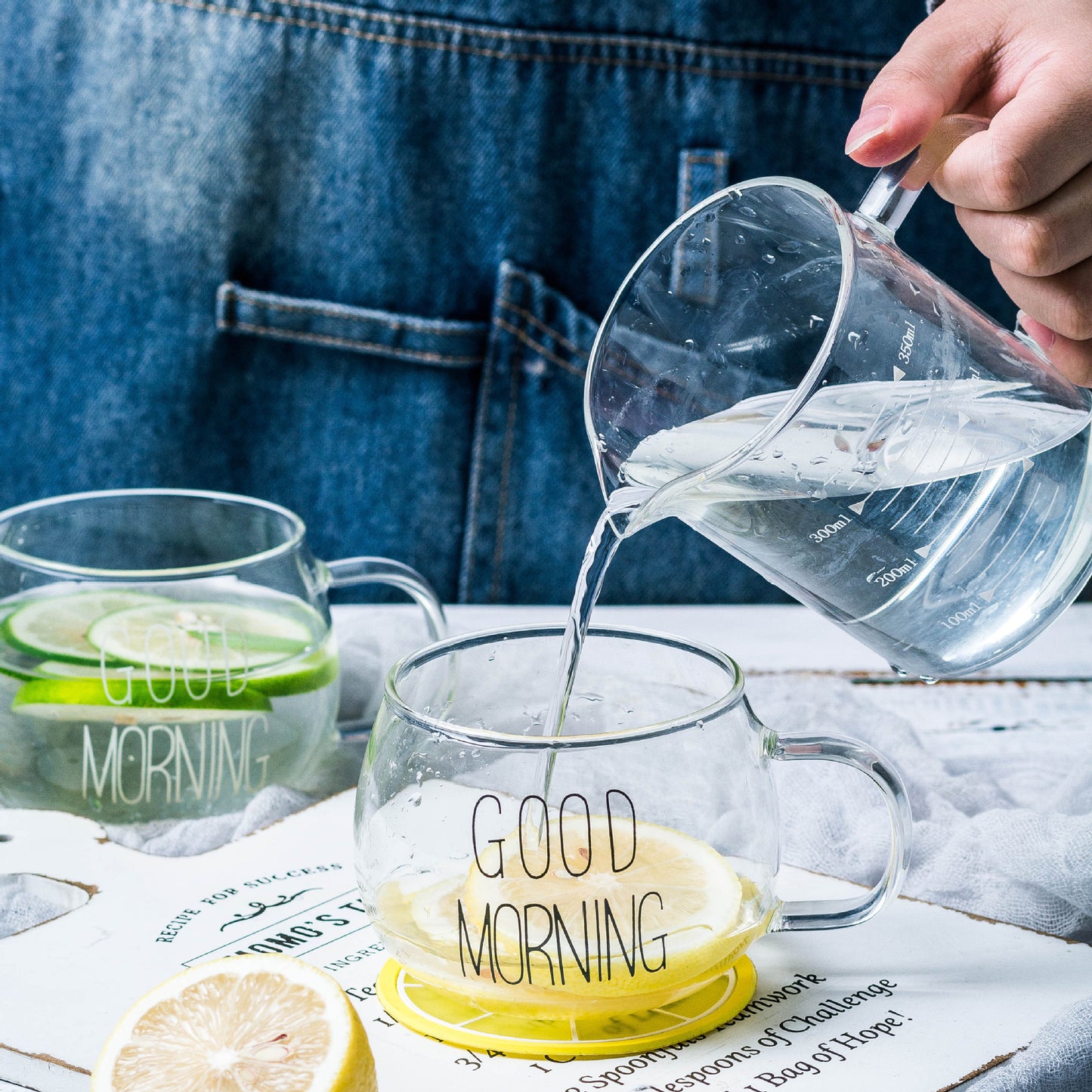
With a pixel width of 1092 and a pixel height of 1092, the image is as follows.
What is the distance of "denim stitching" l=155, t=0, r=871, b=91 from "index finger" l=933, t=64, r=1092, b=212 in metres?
0.72

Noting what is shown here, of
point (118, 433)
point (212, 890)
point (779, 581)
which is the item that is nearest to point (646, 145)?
point (118, 433)

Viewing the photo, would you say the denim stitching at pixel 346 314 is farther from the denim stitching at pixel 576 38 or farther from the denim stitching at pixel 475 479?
the denim stitching at pixel 576 38

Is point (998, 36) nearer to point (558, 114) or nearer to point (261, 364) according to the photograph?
point (558, 114)

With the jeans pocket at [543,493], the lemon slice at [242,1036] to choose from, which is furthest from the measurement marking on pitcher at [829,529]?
the jeans pocket at [543,493]

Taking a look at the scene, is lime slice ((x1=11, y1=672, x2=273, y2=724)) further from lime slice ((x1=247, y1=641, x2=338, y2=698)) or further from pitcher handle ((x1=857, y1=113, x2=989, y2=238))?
pitcher handle ((x1=857, y1=113, x2=989, y2=238))

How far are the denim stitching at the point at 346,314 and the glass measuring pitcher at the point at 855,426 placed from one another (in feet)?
2.34

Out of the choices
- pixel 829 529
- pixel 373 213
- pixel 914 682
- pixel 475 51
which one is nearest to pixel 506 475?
pixel 373 213

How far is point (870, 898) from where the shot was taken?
650 millimetres

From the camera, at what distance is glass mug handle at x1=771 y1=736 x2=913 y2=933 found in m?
0.63

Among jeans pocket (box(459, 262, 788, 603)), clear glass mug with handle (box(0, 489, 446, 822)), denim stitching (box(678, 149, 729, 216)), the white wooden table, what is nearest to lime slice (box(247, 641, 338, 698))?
clear glass mug with handle (box(0, 489, 446, 822))

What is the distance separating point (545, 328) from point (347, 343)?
0.20m

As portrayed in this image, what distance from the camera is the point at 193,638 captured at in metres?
0.85

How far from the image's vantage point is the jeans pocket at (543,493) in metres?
1.44

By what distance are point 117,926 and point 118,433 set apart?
884 mm
